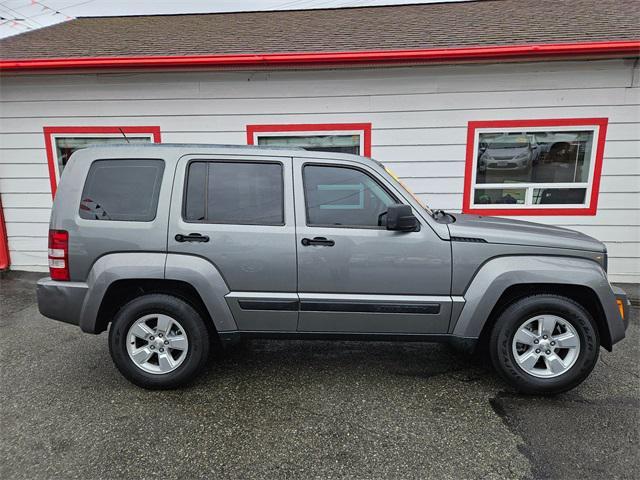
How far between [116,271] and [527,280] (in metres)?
3.13

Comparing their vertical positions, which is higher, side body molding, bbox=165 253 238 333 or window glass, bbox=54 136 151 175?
window glass, bbox=54 136 151 175

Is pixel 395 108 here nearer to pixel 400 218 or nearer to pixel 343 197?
pixel 343 197

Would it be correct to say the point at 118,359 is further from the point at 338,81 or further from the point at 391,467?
the point at 338,81

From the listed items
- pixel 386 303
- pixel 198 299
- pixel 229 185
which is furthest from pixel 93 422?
pixel 386 303

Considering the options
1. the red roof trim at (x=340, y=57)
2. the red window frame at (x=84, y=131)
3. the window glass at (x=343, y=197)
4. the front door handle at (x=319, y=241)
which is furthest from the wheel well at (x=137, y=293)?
the red roof trim at (x=340, y=57)

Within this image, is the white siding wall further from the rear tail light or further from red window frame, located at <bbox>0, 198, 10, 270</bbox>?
the rear tail light

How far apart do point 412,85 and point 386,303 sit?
13.0ft

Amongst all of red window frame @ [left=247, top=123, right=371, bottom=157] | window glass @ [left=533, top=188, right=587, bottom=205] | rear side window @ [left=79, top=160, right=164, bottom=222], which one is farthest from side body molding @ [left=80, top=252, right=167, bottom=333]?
window glass @ [left=533, top=188, right=587, bottom=205]

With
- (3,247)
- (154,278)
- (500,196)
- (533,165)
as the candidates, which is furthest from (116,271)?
(533,165)

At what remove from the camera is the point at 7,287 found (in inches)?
227

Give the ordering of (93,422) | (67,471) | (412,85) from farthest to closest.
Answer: (412,85), (93,422), (67,471)

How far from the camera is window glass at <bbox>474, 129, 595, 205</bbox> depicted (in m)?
5.59

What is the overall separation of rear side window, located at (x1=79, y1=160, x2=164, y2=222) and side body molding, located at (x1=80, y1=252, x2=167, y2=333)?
300 millimetres

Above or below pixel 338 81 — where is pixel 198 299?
below
